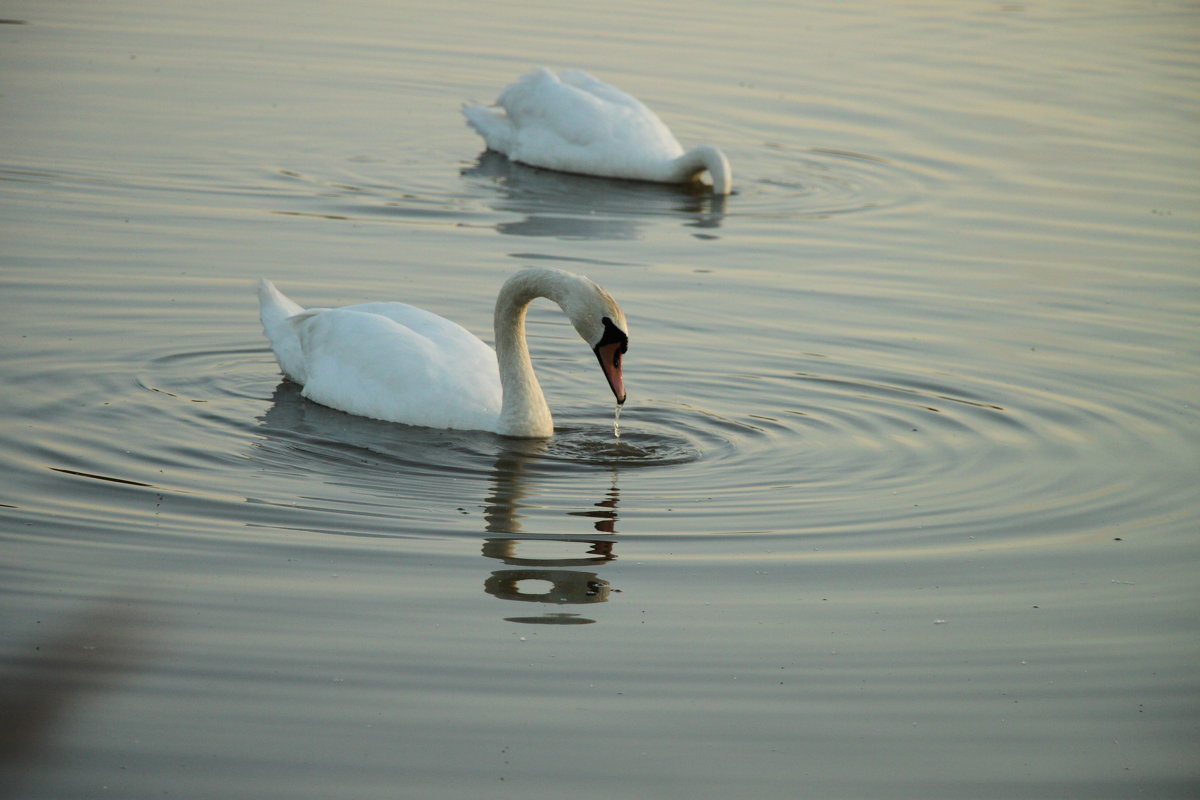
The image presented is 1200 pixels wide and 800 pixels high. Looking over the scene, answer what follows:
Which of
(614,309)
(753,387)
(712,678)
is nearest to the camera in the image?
(712,678)

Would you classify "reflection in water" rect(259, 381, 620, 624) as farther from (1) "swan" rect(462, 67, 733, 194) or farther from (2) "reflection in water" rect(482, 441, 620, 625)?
(1) "swan" rect(462, 67, 733, 194)

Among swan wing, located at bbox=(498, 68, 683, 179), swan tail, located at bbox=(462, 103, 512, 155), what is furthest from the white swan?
swan tail, located at bbox=(462, 103, 512, 155)

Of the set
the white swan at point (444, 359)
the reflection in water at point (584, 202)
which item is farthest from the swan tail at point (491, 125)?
the white swan at point (444, 359)

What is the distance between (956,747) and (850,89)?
50.6ft

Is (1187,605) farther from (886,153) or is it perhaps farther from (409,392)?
(886,153)

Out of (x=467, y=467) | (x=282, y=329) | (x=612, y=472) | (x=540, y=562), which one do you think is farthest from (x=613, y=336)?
(x=282, y=329)

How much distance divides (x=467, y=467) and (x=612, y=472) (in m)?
0.70

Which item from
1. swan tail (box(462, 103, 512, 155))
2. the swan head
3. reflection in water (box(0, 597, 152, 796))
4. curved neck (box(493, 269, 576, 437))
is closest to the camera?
A: reflection in water (box(0, 597, 152, 796))

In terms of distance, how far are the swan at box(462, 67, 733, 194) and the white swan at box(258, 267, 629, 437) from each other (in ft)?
21.9

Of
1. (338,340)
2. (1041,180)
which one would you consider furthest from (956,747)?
(1041,180)

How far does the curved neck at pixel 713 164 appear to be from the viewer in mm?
15586

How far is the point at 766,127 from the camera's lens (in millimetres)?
18297

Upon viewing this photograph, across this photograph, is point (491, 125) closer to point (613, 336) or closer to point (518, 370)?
point (518, 370)

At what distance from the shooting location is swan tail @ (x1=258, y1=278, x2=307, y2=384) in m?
9.95
